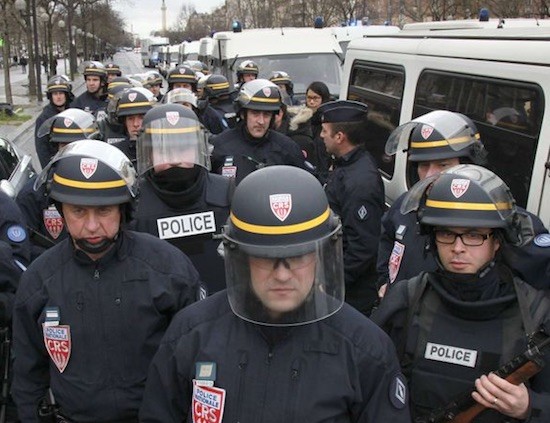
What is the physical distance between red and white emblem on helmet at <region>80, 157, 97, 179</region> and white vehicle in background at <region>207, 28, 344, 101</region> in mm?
9015

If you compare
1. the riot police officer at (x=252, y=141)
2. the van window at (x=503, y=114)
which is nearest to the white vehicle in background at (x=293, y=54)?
the riot police officer at (x=252, y=141)

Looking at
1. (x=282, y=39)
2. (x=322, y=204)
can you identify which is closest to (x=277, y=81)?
(x=282, y=39)

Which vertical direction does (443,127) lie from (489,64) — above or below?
below

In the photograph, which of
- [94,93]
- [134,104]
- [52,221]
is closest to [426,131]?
[52,221]

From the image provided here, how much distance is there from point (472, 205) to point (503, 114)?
1481 millimetres

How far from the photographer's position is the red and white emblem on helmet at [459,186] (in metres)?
2.54

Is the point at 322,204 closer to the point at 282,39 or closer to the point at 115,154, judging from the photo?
the point at 115,154

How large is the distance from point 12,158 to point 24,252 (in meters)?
3.46

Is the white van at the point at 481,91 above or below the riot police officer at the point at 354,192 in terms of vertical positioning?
above

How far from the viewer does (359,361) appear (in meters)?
2.09

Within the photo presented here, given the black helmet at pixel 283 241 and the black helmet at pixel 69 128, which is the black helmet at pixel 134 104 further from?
the black helmet at pixel 283 241

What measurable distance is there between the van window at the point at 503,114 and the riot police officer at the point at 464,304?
0.91 metres

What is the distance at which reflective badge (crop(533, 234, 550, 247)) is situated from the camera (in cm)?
269

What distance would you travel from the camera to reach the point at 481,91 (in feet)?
13.3
